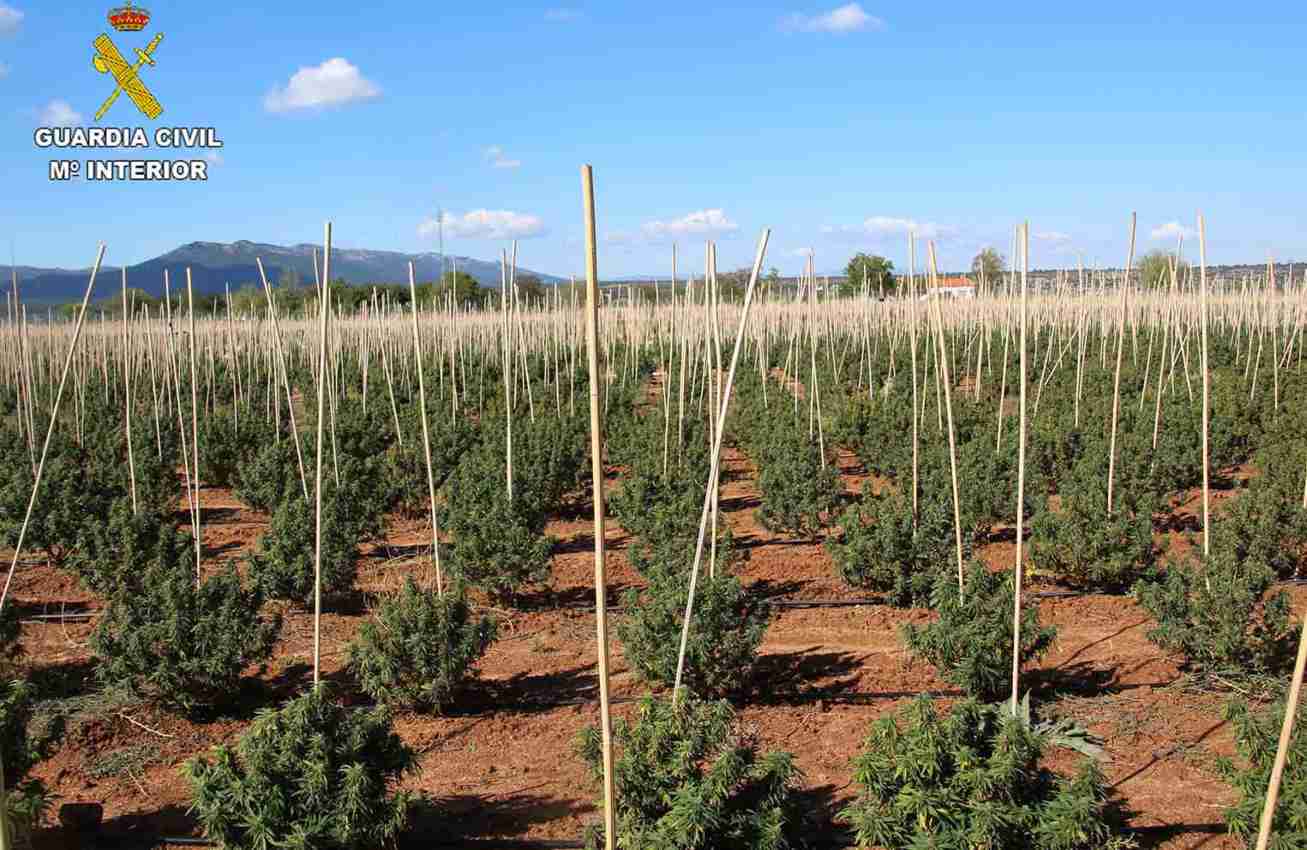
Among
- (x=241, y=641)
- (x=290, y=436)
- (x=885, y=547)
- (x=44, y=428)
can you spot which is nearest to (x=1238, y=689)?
(x=885, y=547)

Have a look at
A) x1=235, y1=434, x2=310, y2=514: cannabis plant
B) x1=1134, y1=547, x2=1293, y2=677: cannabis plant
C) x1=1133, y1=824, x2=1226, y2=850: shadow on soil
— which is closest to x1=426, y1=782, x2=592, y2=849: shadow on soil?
x1=1133, y1=824, x2=1226, y2=850: shadow on soil

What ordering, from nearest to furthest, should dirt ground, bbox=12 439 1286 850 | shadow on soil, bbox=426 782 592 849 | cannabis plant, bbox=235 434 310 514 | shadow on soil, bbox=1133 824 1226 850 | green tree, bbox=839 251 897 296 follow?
shadow on soil, bbox=1133 824 1226 850 → shadow on soil, bbox=426 782 592 849 → dirt ground, bbox=12 439 1286 850 → cannabis plant, bbox=235 434 310 514 → green tree, bbox=839 251 897 296

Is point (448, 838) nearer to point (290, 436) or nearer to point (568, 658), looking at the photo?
point (568, 658)

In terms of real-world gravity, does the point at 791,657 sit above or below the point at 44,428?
below

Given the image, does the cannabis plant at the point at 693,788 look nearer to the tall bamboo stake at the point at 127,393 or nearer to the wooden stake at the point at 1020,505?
the wooden stake at the point at 1020,505

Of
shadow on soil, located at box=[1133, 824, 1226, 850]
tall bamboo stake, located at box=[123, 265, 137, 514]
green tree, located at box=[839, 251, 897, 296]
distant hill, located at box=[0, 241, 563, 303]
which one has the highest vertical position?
distant hill, located at box=[0, 241, 563, 303]

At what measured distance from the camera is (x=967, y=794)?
12.4 ft

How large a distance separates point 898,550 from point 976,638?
2036mm

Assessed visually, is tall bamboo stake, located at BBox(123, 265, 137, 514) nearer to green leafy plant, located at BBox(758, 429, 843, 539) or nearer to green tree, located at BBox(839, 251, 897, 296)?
green leafy plant, located at BBox(758, 429, 843, 539)

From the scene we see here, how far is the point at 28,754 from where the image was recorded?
420 cm

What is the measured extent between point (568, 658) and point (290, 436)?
843 centimetres

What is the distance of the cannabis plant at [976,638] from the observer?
560 centimetres

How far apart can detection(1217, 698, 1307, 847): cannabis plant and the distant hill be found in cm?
3053

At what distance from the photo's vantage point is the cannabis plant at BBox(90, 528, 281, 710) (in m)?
5.73
